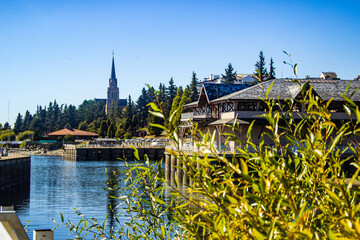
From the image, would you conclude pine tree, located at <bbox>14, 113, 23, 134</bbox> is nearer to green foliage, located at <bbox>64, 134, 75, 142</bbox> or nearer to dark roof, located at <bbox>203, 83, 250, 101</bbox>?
green foliage, located at <bbox>64, 134, 75, 142</bbox>

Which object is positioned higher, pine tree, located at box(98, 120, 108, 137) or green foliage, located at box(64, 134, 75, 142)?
pine tree, located at box(98, 120, 108, 137)

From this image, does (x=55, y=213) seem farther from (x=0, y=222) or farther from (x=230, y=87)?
(x=230, y=87)

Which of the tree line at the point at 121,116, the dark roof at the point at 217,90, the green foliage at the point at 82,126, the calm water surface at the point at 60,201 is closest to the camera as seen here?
the calm water surface at the point at 60,201

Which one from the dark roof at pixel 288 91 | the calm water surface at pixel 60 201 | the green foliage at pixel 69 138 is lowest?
the calm water surface at pixel 60 201

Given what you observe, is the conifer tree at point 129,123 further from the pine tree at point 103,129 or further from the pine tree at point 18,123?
the pine tree at point 18,123

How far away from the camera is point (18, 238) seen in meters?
3.90

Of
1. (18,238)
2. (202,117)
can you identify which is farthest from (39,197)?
(18,238)

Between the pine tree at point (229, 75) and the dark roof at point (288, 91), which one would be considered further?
the pine tree at point (229, 75)

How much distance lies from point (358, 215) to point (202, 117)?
44920 mm

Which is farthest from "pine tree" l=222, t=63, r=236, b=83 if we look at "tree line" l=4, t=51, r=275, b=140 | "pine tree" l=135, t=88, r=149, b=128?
"pine tree" l=135, t=88, r=149, b=128

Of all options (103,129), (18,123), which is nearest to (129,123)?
(103,129)

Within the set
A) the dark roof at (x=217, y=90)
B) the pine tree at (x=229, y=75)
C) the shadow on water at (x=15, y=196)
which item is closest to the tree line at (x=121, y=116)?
the pine tree at (x=229, y=75)

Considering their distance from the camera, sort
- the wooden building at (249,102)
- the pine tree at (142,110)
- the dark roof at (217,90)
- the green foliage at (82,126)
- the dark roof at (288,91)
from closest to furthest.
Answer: the wooden building at (249,102) < the dark roof at (288,91) < the dark roof at (217,90) < the pine tree at (142,110) < the green foliage at (82,126)

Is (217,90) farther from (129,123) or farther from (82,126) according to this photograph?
(82,126)
